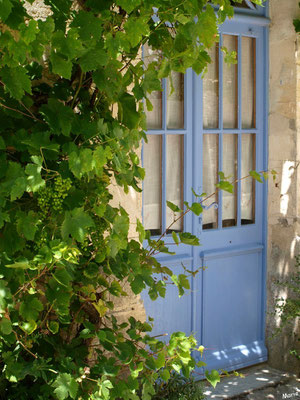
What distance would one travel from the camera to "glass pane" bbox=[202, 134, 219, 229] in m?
4.48

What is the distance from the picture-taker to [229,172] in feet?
15.2

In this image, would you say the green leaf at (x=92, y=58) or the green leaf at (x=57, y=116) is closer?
the green leaf at (x=92, y=58)

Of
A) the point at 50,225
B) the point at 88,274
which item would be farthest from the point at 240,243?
the point at 50,225

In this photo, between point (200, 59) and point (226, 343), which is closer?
point (200, 59)

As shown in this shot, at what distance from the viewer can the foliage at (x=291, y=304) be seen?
14.3ft

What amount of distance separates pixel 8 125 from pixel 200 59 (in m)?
0.75

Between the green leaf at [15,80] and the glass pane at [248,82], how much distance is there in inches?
114

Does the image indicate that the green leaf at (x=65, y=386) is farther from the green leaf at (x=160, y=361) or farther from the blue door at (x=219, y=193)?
the blue door at (x=219, y=193)

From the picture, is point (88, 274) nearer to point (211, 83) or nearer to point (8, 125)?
point (8, 125)

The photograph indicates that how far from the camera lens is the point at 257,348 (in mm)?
4766

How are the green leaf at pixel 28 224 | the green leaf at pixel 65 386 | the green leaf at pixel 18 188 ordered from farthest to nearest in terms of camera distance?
the green leaf at pixel 65 386 < the green leaf at pixel 28 224 < the green leaf at pixel 18 188

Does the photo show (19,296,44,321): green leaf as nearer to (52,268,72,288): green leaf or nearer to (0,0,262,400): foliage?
(0,0,262,400): foliage

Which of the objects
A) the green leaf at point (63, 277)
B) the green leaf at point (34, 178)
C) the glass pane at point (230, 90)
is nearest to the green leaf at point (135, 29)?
the green leaf at point (34, 178)

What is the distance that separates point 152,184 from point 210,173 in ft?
1.64
